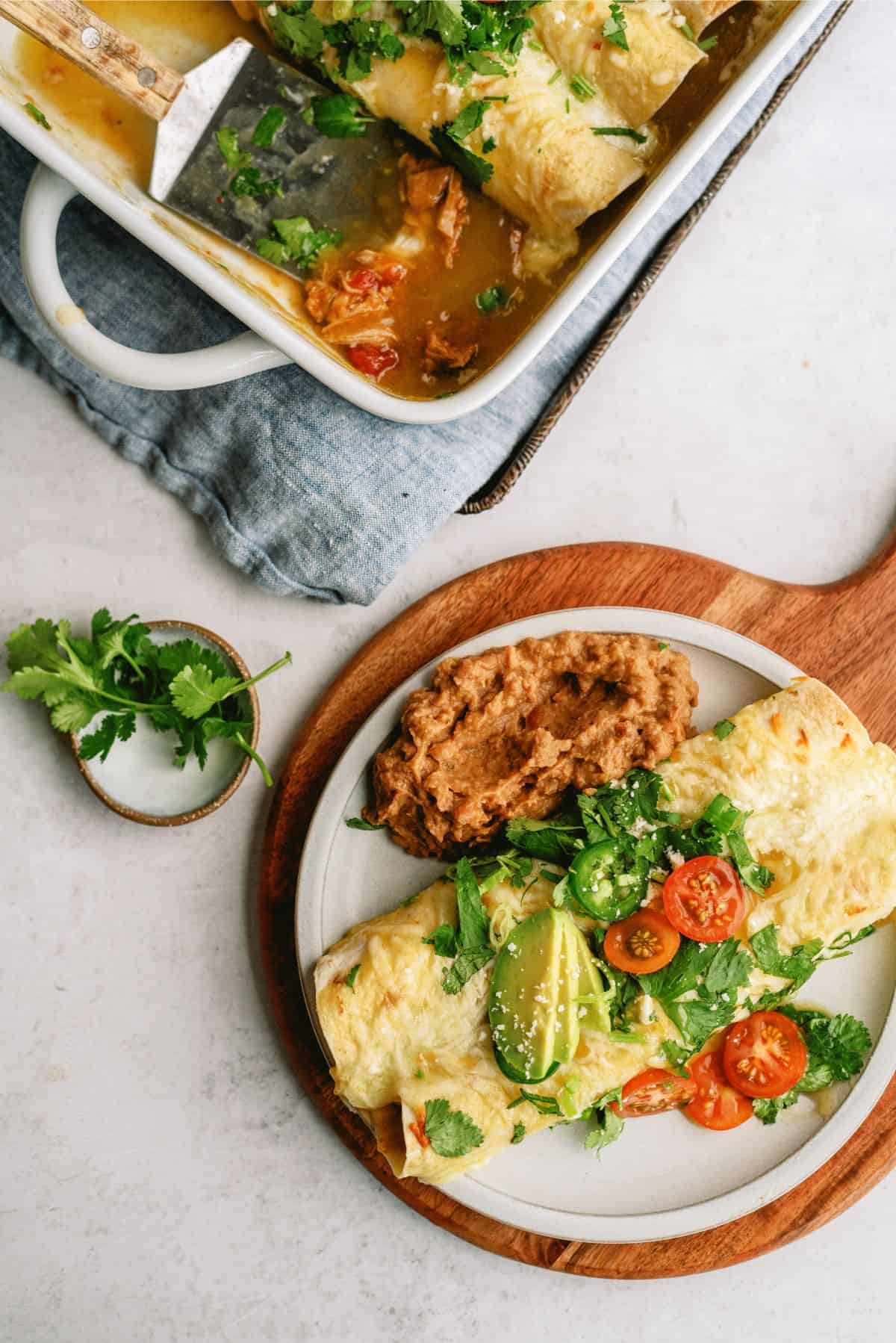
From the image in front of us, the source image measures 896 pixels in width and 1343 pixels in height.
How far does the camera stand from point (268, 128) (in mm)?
2633

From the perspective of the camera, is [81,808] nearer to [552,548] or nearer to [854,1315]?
[552,548]

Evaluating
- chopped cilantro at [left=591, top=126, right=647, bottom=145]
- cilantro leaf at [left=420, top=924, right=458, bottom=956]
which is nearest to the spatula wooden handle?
chopped cilantro at [left=591, top=126, right=647, bottom=145]

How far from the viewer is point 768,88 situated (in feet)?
10.0

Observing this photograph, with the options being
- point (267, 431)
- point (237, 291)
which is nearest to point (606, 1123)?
point (267, 431)

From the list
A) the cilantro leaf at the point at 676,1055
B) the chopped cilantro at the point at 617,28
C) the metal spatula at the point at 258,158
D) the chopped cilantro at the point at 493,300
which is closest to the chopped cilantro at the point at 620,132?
the chopped cilantro at the point at 617,28

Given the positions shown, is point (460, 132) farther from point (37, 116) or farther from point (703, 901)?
point (703, 901)

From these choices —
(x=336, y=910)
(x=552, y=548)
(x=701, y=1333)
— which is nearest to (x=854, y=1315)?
(x=701, y=1333)

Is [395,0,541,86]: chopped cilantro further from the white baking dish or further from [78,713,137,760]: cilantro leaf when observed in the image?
[78,713,137,760]: cilantro leaf

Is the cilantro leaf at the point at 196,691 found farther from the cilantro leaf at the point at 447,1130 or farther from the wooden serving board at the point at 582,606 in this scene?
the cilantro leaf at the point at 447,1130

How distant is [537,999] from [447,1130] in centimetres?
40

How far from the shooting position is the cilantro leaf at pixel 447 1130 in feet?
8.54

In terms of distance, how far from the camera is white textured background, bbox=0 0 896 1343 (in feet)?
9.93

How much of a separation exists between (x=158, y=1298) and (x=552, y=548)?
2.43 m

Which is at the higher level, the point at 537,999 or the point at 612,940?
the point at 612,940
